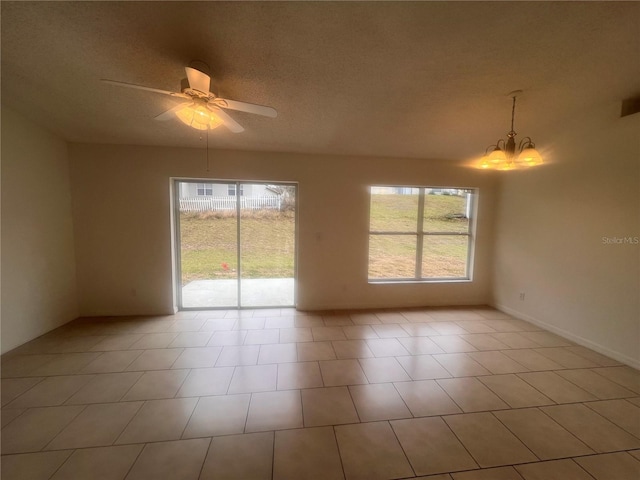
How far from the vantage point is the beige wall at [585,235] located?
2.53 metres

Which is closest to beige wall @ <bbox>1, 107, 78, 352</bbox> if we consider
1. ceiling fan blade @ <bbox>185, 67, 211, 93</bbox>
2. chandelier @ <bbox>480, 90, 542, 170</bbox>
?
ceiling fan blade @ <bbox>185, 67, 211, 93</bbox>

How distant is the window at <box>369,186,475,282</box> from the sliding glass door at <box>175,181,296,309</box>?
1484 millimetres

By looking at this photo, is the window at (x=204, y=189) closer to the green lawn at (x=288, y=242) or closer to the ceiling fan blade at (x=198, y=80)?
the green lawn at (x=288, y=242)

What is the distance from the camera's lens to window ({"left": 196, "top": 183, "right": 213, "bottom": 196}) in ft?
12.5

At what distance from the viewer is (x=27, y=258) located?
9.31 ft

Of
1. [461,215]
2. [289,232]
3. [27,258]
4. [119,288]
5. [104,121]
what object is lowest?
[119,288]

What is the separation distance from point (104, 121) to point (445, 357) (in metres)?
4.78

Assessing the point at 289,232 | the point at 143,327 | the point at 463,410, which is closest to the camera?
the point at 463,410

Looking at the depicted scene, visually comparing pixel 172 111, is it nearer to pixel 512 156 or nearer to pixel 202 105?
pixel 202 105

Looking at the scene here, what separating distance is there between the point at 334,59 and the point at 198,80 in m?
1.00

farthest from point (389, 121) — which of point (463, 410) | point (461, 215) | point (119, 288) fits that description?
point (119, 288)

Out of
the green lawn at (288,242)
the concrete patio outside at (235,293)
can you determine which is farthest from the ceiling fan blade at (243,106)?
the concrete patio outside at (235,293)

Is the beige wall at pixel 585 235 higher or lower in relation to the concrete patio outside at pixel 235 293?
higher

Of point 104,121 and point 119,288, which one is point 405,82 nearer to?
point 104,121
